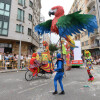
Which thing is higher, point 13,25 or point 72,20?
point 13,25

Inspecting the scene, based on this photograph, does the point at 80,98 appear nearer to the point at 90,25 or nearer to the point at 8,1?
the point at 90,25

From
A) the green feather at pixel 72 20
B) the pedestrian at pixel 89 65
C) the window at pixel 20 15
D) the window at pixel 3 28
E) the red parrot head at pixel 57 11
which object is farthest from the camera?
the window at pixel 20 15

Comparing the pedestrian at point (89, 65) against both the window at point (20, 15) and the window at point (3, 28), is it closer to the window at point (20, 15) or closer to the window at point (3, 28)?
the window at point (3, 28)

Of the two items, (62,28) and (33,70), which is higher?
(62,28)

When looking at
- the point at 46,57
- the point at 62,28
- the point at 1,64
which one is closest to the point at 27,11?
the point at 1,64

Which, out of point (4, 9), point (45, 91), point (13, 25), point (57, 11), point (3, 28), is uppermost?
point (4, 9)

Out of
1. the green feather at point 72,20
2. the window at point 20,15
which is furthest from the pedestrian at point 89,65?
the window at point 20,15

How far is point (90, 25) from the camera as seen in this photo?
358 cm

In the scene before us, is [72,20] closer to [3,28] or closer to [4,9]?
[3,28]

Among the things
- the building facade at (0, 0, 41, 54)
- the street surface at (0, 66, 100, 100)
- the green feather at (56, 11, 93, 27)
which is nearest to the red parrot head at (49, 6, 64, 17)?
the green feather at (56, 11, 93, 27)

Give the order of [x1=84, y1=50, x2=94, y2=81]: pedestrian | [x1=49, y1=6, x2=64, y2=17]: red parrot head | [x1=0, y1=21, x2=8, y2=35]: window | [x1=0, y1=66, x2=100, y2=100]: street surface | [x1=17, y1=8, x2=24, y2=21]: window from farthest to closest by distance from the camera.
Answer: [x1=17, y1=8, x2=24, y2=21]: window < [x1=0, y1=21, x2=8, y2=35]: window < [x1=84, y1=50, x2=94, y2=81]: pedestrian < [x1=49, y1=6, x2=64, y2=17]: red parrot head < [x1=0, y1=66, x2=100, y2=100]: street surface

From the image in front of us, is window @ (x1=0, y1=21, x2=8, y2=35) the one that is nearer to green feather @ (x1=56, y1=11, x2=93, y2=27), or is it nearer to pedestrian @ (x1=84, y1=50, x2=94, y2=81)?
green feather @ (x1=56, y1=11, x2=93, y2=27)

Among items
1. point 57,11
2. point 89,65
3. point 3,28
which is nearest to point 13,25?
point 3,28

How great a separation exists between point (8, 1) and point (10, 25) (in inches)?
169
